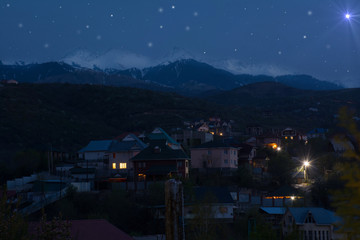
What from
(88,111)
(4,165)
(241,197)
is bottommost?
(241,197)

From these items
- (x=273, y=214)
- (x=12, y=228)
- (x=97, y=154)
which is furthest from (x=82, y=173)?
(x=12, y=228)

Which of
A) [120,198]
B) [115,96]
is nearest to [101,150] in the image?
[120,198]

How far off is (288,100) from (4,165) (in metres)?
127

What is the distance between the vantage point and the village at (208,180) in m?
40.4

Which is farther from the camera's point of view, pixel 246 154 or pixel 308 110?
pixel 308 110

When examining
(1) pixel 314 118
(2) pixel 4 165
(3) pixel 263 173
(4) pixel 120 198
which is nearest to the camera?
(4) pixel 120 198

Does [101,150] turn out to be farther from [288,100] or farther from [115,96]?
[288,100]

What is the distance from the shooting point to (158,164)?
52.5 meters

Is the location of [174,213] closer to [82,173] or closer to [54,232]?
[54,232]

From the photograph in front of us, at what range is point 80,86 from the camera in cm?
14438

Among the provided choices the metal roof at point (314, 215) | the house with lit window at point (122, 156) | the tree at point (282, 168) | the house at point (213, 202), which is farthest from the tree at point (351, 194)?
the house with lit window at point (122, 156)

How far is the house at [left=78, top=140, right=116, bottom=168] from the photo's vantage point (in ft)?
195

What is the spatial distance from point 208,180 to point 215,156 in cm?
679

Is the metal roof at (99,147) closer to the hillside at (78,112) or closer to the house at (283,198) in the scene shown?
the hillside at (78,112)
